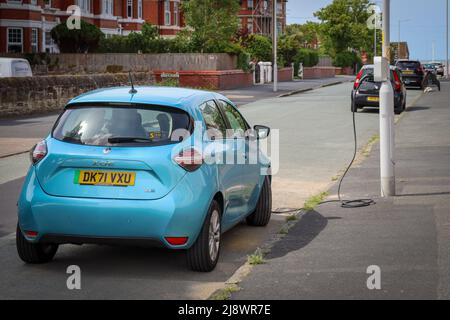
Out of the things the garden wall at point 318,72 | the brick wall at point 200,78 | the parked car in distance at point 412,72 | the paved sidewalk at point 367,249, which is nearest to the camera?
the paved sidewalk at point 367,249

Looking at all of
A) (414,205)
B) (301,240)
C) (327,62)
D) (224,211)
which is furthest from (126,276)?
(327,62)

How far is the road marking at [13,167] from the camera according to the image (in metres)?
14.9

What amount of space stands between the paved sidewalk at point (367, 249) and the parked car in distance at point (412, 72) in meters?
35.6

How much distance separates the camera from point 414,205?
Result: 11312 mm

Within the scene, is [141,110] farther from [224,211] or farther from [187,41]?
[187,41]

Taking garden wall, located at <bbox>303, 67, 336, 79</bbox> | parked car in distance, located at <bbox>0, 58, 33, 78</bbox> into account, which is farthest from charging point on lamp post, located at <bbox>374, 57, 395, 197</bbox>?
garden wall, located at <bbox>303, 67, 336, 79</bbox>

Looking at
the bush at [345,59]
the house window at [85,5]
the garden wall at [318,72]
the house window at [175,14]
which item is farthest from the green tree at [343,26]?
the house window at [85,5]

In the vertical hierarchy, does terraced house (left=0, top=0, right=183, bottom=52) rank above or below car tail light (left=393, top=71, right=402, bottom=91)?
above

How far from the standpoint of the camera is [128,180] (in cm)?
760

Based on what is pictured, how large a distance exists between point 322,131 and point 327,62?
73696mm

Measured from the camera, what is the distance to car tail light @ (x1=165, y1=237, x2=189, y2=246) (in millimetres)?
7562

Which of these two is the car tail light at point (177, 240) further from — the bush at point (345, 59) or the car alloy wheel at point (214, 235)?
the bush at point (345, 59)

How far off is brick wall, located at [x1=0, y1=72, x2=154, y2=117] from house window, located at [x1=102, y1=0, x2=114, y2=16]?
33.5m

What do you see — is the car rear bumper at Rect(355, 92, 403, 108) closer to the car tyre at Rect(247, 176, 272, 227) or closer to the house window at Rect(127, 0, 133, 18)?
the car tyre at Rect(247, 176, 272, 227)
